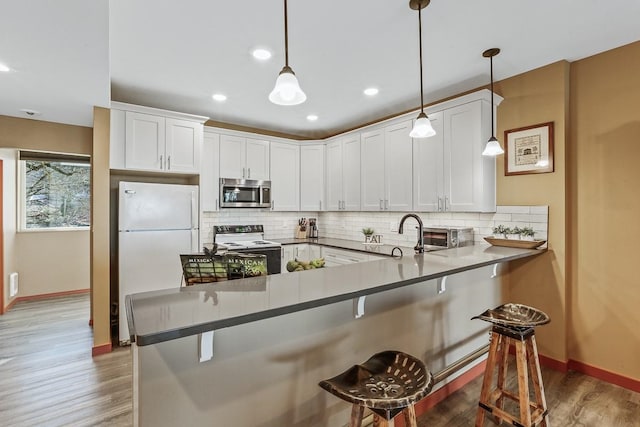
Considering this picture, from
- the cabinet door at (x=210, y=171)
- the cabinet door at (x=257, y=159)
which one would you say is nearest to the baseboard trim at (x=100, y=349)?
the cabinet door at (x=210, y=171)

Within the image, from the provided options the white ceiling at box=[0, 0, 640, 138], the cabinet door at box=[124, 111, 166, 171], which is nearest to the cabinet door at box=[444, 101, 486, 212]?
the white ceiling at box=[0, 0, 640, 138]

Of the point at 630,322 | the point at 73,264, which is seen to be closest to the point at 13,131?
the point at 73,264

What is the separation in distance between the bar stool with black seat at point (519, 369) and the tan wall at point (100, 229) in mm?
3318

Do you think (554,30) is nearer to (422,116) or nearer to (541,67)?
(541,67)

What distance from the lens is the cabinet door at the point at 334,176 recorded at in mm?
4629

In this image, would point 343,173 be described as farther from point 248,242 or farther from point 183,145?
point 183,145

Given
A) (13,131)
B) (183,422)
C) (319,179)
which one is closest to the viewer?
(183,422)

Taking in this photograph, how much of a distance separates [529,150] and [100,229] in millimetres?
4120

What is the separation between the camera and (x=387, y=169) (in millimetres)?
3914

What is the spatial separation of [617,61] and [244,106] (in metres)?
3.50

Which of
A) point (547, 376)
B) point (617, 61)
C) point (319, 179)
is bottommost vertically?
point (547, 376)

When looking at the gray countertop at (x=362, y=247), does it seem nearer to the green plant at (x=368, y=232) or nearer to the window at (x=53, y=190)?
the green plant at (x=368, y=232)

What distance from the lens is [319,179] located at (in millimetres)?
4918

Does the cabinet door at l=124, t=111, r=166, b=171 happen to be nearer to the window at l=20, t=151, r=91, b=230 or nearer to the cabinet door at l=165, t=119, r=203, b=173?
the cabinet door at l=165, t=119, r=203, b=173
